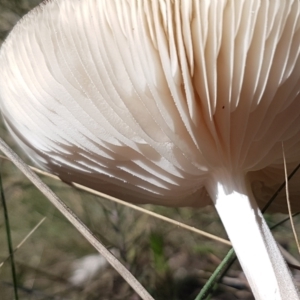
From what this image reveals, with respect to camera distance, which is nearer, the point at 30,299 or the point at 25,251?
the point at 30,299

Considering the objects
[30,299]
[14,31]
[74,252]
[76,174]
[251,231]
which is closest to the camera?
[14,31]

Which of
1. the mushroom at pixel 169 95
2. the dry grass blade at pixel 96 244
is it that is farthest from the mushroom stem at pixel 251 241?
the dry grass blade at pixel 96 244

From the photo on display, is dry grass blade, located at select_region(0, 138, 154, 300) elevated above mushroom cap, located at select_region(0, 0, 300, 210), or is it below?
below

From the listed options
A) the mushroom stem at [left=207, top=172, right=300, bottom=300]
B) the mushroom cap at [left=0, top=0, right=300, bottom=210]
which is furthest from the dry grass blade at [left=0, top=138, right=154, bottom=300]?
the mushroom stem at [left=207, top=172, right=300, bottom=300]

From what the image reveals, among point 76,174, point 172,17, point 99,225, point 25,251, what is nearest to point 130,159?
point 76,174

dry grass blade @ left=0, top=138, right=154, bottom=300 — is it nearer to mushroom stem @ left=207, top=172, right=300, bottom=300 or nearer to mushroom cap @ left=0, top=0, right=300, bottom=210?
mushroom cap @ left=0, top=0, right=300, bottom=210

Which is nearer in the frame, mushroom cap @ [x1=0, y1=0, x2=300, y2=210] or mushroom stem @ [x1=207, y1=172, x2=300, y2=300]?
mushroom cap @ [x1=0, y1=0, x2=300, y2=210]

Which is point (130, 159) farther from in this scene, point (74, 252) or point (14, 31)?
point (74, 252)

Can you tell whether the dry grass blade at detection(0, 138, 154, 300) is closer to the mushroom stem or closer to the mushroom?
the mushroom

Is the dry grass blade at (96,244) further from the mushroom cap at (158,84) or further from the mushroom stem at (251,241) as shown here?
the mushroom stem at (251,241)
